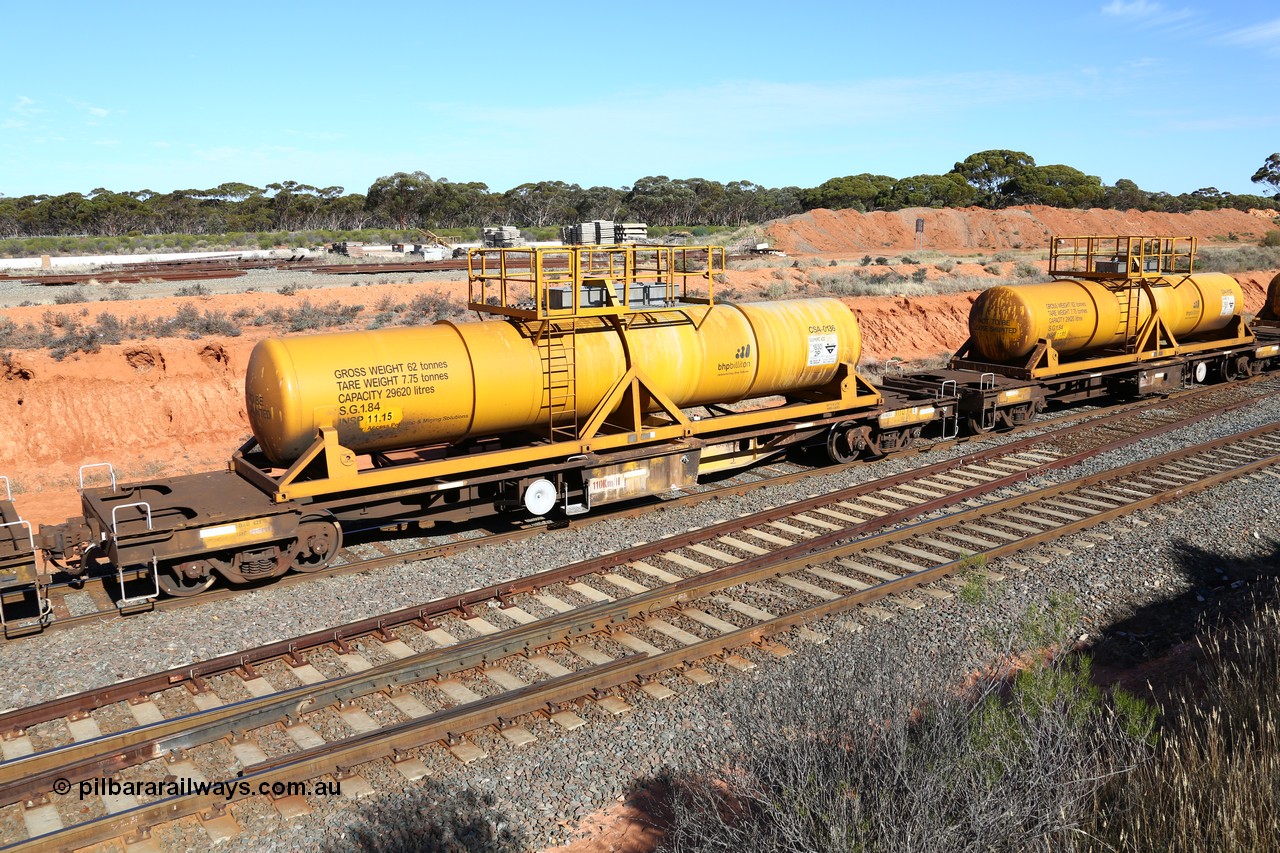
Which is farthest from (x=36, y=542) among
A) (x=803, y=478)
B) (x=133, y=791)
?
(x=803, y=478)

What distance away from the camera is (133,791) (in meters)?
6.98

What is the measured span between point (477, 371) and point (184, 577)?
4.03m

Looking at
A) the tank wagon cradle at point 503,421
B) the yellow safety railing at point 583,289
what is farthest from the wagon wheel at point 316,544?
the yellow safety railing at point 583,289

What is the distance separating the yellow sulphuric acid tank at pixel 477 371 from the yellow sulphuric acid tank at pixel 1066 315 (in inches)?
222

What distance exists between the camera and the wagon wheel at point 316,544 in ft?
36.0

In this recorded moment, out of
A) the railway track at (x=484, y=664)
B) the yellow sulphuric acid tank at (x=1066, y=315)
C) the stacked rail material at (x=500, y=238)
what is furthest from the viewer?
the yellow sulphuric acid tank at (x=1066, y=315)

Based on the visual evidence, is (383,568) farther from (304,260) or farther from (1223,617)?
(304,260)

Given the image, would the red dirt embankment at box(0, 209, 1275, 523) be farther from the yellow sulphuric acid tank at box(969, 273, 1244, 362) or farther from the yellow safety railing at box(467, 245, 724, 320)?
the yellow sulphuric acid tank at box(969, 273, 1244, 362)

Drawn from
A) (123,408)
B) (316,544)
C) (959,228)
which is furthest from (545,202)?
(316,544)

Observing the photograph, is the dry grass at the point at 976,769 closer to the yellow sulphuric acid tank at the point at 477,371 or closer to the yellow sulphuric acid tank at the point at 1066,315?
the yellow sulphuric acid tank at the point at 477,371

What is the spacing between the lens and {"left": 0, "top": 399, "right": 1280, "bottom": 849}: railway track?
6.99 meters

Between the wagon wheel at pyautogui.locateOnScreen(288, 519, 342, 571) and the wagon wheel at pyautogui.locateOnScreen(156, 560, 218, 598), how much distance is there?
0.91 m

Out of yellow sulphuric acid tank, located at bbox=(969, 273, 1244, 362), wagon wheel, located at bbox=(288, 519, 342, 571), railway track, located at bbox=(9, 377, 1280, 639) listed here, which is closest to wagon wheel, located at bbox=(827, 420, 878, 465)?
railway track, located at bbox=(9, 377, 1280, 639)

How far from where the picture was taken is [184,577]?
34.6ft
